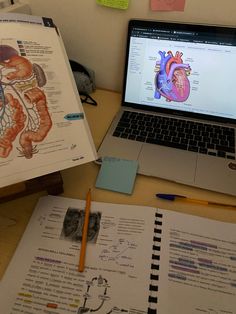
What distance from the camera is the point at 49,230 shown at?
1.77ft

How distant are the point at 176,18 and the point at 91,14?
25cm

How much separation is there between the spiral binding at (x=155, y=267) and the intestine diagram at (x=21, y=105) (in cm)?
28

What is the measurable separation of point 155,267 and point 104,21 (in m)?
0.69

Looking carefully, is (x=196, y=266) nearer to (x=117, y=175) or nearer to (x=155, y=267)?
(x=155, y=267)

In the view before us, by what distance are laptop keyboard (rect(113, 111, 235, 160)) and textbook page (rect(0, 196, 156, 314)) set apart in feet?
0.76

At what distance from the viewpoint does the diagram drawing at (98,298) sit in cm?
43

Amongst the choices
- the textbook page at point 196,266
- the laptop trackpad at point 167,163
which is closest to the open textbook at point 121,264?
the textbook page at point 196,266

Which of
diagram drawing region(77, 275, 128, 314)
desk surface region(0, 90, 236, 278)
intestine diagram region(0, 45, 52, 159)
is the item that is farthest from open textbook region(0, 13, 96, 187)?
diagram drawing region(77, 275, 128, 314)

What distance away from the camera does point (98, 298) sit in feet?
1.47

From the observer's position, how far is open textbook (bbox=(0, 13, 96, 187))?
51cm

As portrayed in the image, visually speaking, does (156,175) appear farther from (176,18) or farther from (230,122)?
(176,18)

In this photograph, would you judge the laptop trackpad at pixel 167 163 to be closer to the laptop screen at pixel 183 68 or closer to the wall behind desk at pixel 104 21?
the laptop screen at pixel 183 68

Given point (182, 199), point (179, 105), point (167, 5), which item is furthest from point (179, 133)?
point (167, 5)

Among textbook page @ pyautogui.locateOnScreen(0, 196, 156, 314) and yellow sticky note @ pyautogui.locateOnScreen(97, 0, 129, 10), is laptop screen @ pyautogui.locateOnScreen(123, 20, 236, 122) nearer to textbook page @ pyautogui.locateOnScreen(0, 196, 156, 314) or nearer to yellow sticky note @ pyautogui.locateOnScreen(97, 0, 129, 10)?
yellow sticky note @ pyautogui.locateOnScreen(97, 0, 129, 10)
